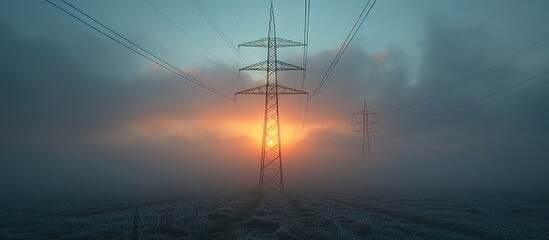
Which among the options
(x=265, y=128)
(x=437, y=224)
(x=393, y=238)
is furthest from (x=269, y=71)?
(x=393, y=238)

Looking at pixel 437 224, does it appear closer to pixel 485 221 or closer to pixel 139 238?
pixel 485 221

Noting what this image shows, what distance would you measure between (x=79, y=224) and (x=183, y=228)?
11759 mm

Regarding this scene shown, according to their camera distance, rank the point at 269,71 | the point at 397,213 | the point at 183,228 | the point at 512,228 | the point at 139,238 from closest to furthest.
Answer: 1. the point at 139,238
2. the point at 183,228
3. the point at 512,228
4. the point at 397,213
5. the point at 269,71

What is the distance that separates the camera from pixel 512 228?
34.4 m

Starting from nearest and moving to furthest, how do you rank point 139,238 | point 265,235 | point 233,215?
point 139,238
point 265,235
point 233,215

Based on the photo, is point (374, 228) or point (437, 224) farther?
point (437, 224)

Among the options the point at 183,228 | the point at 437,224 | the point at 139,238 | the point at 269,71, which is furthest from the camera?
the point at 269,71

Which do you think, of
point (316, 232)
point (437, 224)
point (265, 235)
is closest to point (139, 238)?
point (265, 235)

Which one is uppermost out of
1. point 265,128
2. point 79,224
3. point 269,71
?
point 269,71

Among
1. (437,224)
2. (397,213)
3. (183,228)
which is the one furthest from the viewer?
(397,213)

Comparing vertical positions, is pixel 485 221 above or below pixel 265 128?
below

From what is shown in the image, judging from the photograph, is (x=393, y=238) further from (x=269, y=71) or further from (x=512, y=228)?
(x=269, y=71)

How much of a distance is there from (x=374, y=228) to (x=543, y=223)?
17.1 meters

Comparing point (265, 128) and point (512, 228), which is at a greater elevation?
point (265, 128)
